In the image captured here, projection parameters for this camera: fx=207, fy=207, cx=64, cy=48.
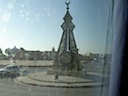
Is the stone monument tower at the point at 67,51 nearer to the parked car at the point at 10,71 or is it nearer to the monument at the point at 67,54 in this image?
the monument at the point at 67,54

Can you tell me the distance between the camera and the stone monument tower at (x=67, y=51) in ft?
2.77

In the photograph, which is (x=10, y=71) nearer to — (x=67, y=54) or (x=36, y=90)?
(x=36, y=90)

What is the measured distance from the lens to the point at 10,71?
777 millimetres

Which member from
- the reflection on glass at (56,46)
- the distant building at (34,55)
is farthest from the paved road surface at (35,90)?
the distant building at (34,55)

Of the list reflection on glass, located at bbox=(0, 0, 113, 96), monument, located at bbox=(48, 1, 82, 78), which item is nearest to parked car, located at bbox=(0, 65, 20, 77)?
reflection on glass, located at bbox=(0, 0, 113, 96)

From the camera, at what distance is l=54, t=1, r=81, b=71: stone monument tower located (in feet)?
2.77

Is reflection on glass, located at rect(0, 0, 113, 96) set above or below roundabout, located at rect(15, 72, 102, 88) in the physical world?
above

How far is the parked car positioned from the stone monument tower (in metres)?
0.15

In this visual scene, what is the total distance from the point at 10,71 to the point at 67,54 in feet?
0.79

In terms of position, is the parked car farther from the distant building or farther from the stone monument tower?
the stone monument tower

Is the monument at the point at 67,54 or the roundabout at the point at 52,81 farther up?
the monument at the point at 67,54

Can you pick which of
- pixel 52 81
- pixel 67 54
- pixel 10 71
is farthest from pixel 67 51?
pixel 10 71

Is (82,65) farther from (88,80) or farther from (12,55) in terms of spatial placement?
(12,55)

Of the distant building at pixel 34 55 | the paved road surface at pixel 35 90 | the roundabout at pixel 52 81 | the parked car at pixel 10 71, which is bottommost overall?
the paved road surface at pixel 35 90
